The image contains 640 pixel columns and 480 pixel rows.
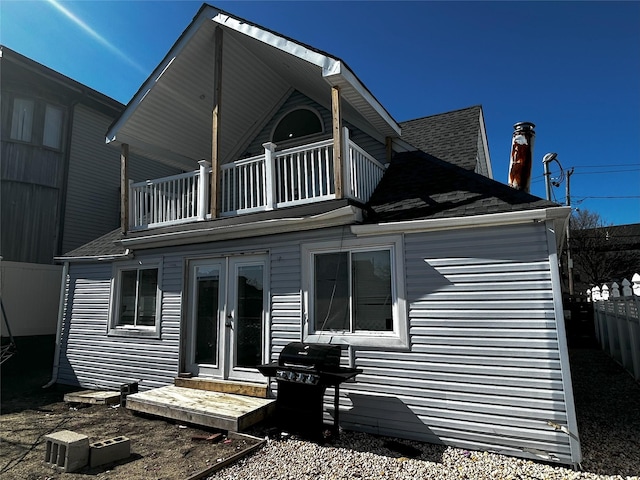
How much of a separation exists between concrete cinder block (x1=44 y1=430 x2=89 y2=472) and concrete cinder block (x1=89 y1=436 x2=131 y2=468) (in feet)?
0.29

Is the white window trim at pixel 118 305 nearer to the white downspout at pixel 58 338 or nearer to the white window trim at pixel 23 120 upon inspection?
the white downspout at pixel 58 338

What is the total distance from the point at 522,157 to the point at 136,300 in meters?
8.13

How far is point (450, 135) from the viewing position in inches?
326

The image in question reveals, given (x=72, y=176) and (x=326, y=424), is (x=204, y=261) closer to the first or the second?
(x=326, y=424)

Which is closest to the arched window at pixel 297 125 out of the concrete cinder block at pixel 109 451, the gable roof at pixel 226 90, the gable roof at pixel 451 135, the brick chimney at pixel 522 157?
the gable roof at pixel 226 90

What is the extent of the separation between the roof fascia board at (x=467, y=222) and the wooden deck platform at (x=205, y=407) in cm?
281

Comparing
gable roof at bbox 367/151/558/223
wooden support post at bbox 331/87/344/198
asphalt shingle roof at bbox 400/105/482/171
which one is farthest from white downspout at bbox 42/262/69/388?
asphalt shingle roof at bbox 400/105/482/171

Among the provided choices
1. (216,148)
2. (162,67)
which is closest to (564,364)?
(216,148)

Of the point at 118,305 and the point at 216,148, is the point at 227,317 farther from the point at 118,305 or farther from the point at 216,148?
the point at 118,305

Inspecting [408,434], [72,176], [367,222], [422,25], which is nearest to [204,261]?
[367,222]

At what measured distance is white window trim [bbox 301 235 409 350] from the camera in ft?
16.2

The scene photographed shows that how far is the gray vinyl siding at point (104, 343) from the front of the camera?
707cm

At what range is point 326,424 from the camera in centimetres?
529

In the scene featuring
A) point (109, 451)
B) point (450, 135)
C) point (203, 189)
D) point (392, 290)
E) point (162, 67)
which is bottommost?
point (109, 451)
